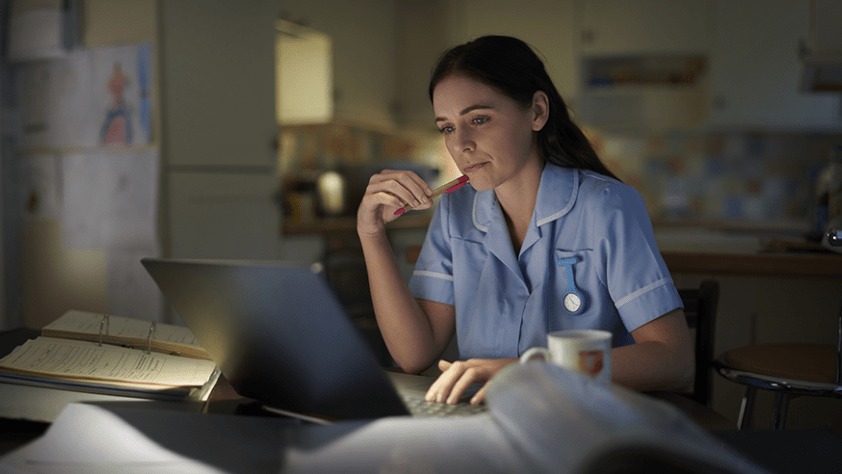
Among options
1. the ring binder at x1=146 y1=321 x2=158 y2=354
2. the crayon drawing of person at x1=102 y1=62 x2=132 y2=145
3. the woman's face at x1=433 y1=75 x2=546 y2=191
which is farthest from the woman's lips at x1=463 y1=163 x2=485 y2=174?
the crayon drawing of person at x1=102 y1=62 x2=132 y2=145

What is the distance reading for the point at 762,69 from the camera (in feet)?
12.5

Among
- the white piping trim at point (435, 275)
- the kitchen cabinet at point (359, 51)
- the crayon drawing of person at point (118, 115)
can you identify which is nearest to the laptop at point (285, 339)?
the white piping trim at point (435, 275)

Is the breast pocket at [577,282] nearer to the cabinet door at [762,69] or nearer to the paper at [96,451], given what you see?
the paper at [96,451]

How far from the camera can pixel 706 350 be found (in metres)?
1.16

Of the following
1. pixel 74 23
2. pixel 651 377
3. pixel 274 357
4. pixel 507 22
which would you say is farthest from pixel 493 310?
pixel 507 22

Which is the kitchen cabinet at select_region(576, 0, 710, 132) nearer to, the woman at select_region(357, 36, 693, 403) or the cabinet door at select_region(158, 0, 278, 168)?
the cabinet door at select_region(158, 0, 278, 168)

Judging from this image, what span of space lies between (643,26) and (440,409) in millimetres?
3799

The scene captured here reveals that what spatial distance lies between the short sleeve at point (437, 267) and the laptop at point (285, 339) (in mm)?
454

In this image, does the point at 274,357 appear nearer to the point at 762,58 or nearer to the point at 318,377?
the point at 318,377

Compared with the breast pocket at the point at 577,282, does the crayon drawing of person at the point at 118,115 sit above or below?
above

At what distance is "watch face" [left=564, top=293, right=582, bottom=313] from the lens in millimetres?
1037

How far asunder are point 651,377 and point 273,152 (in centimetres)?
223

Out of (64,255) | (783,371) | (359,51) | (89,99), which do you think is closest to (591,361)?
(783,371)

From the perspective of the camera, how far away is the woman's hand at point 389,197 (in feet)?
3.34
